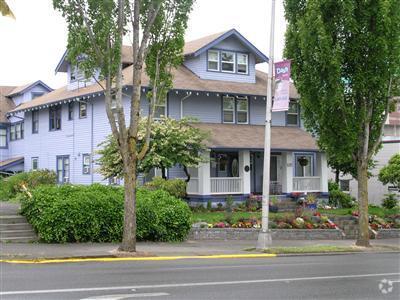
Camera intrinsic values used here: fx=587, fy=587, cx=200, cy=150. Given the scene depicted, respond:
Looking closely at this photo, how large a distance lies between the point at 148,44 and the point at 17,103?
103ft

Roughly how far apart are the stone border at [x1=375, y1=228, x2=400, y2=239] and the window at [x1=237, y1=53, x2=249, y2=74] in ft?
40.7

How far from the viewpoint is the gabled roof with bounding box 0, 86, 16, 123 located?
143 ft

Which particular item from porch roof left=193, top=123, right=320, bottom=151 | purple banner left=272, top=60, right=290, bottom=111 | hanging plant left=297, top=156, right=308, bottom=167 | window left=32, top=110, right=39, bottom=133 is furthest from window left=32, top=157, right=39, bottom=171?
purple banner left=272, top=60, right=290, bottom=111

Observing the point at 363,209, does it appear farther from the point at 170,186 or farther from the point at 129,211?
the point at 129,211

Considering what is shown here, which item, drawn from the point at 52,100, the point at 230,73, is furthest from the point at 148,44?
the point at 52,100

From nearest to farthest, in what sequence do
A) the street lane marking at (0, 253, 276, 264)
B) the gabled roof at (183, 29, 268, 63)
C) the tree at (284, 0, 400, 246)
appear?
the street lane marking at (0, 253, 276, 264)
the tree at (284, 0, 400, 246)
the gabled roof at (183, 29, 268, 63)

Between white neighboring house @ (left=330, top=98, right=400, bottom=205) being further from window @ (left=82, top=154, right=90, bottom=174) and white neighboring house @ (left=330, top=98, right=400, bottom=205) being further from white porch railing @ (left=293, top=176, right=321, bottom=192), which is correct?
window @ (left=82, top=154, right=90, bottom=174)

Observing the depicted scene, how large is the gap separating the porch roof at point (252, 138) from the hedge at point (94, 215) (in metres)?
8.79

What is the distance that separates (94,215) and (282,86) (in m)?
7.18

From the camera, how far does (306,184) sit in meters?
32.9

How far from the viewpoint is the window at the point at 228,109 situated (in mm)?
32781

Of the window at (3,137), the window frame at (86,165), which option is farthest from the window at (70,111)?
the window at (3,137)

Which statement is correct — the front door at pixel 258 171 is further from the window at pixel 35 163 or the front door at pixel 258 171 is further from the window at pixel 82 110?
the window at pixel 35 163

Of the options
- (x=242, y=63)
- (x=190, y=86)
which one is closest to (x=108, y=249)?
(x=190, y=86)
